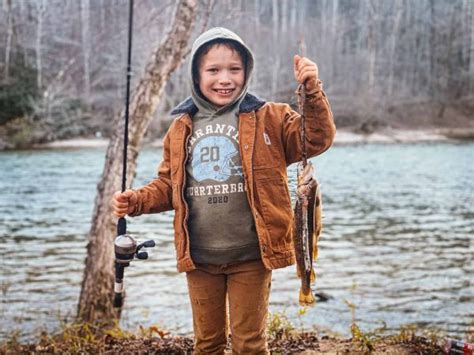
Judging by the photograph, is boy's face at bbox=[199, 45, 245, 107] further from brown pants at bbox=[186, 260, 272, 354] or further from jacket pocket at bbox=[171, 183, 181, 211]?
brown pants at bbox=[186, 260, 272, 354]

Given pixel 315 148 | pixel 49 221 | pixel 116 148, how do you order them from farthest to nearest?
pixel 49 221
pixel 116 148
pixel 315 148

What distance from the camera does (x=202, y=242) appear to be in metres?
3.43

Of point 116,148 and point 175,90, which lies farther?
point 175,90

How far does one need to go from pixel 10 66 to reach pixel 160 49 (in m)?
31.1

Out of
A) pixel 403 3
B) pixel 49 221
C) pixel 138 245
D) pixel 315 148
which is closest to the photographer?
pixel 315 148

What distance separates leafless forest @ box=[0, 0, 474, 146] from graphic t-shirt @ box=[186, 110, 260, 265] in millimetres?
18578

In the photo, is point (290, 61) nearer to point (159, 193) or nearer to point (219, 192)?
point (159, 193)

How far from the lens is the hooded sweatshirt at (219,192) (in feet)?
11.1

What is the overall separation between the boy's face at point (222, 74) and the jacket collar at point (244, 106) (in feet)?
0.22

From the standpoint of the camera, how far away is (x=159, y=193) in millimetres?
3637

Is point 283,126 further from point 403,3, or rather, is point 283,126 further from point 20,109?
point 403,3

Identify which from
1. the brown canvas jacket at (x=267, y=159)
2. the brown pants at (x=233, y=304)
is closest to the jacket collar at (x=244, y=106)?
the brown canvas jacket at (x=267, y=159)

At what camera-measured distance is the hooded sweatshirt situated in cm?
338

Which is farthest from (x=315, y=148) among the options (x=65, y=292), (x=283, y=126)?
(x=65, y=292)
